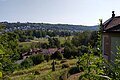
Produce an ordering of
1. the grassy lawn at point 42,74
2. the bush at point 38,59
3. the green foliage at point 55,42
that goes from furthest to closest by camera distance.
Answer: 1. the green foliage at point 55,42
2. the bush at point 38,59
3. the grassy lawn at point 42,74

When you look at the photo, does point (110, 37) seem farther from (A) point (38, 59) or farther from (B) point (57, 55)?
(A) point (38, 59)

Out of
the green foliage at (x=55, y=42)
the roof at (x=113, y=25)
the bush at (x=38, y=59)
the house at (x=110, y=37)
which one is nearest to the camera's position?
the house at (x=110, y=37)

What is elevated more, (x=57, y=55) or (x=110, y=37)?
(x=110, y=37)

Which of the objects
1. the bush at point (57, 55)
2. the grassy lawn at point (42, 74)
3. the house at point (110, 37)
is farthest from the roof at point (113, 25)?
the bush at point (57, 55)

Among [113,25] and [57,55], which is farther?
[57,55]

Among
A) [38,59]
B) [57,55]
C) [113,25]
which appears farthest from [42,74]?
[38,59]

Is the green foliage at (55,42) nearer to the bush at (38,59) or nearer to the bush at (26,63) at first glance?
the bush at (38,59)

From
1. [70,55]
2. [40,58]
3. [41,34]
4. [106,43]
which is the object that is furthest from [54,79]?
[41,34]

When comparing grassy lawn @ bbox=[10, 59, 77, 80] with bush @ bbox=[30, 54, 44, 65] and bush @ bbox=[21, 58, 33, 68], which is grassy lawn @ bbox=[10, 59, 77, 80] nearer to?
bush @ bbox=[21, 58, 33, 68]

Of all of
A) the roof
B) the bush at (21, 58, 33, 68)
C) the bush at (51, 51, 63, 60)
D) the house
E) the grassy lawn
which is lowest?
the bush at (21, 58, 33, 68)

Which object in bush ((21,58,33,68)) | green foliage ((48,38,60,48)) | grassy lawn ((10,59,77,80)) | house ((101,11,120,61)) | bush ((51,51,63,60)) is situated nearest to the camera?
house ((101,11,120,61))

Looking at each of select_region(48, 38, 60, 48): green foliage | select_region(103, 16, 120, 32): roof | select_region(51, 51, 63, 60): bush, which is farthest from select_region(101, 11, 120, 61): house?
select_region(48, 38, 60, 48): green foliage

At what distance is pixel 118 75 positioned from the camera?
→ 219 cm

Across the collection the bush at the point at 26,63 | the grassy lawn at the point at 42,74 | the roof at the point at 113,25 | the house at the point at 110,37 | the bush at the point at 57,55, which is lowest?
the bush at the point at 26,63
